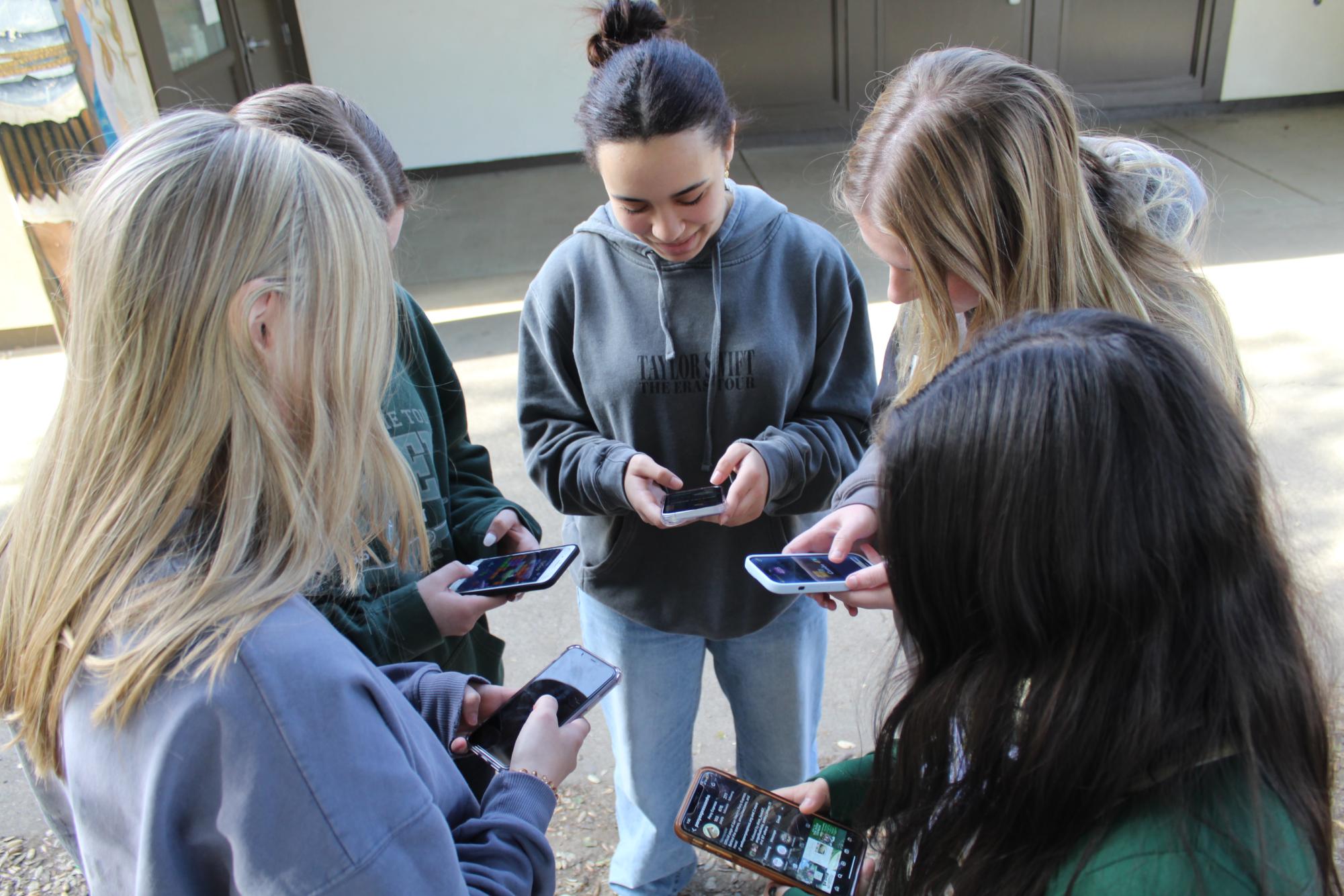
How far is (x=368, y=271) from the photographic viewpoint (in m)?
1.18

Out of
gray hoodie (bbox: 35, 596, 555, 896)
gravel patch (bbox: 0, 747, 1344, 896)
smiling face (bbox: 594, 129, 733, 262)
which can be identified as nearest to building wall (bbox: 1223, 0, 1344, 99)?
gravel patch (bbox: 0, 747, 1344, 896)

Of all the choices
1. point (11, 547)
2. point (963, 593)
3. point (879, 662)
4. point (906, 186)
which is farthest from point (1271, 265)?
point (11, 547)

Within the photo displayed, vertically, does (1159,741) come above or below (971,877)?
above

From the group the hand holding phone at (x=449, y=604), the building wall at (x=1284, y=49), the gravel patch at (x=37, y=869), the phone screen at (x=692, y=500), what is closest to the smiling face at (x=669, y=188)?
the phone screen at (x=692, y=500)

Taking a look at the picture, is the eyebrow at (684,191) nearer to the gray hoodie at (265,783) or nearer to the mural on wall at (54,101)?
the gray hoodie at (265,783)

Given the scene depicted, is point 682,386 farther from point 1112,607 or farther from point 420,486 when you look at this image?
point 1112,607

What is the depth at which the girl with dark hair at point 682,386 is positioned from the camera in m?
1.83

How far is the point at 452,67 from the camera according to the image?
26.8 feet

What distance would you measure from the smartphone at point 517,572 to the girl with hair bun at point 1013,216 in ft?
1.78

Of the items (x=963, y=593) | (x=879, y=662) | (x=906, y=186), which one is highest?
(x=906, y=186)

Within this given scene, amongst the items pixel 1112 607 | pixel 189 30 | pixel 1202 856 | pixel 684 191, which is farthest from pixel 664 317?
pixel 189 30

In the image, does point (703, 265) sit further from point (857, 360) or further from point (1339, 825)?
point (1339, 825)

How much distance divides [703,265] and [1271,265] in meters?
5.00

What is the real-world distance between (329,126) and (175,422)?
3.18 ft
